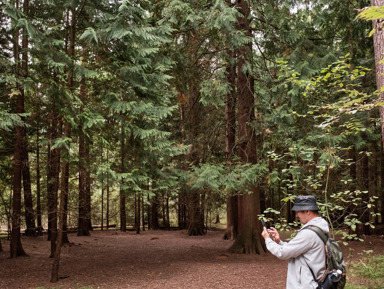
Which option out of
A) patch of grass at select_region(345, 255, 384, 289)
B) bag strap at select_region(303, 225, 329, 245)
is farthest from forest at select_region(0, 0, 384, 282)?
bag strap at select_region(303, 225, 329, 245)

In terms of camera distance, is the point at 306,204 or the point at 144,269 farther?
the point at 144,269

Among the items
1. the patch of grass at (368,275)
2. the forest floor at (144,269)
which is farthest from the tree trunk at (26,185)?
the patch of grass at (368,275)

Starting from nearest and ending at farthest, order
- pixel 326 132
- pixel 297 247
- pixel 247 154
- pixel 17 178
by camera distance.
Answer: pixel 297 247
pixel 326 132
pixel 17 178
pixel 247 154

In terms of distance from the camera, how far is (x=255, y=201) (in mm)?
12672

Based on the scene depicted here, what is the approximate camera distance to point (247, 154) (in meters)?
12.5

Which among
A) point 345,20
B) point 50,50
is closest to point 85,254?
point 50,50

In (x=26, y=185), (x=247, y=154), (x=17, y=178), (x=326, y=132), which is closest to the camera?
(x=326, y=132)

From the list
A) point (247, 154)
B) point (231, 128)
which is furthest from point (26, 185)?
point (231, 128)

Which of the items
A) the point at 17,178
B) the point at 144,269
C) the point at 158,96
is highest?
the point at 158,96

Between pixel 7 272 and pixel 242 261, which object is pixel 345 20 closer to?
pixel 242 261

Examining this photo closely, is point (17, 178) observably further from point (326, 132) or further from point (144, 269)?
point (326, 132)

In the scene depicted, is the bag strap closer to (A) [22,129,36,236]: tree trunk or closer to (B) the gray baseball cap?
(B) the gray baseball cap

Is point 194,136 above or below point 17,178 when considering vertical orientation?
above

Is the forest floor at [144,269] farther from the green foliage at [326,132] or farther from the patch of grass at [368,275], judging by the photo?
the green foliage at [326,132]
